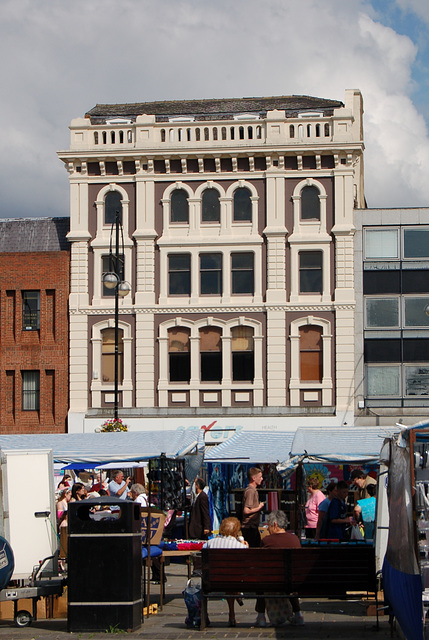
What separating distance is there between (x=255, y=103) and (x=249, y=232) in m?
6.12

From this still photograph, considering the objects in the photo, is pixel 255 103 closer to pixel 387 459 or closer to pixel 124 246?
pixel 124 246

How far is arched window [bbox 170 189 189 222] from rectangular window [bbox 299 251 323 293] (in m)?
4.73

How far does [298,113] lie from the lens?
40.8m

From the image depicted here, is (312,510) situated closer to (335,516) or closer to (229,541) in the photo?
(335,516)

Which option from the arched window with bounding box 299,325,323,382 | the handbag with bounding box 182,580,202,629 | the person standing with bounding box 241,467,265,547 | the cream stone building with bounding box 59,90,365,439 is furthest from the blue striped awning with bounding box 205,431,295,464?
→ the arched window with bounding box 299,325,323,382

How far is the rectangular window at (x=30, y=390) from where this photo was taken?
40.7 m

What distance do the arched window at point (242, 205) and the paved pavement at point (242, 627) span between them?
2610 centimetres

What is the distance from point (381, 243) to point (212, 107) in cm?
916

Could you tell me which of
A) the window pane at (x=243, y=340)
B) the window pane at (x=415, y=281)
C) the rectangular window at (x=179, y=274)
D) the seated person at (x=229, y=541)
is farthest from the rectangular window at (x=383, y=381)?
the seated person at (x=229, y=541)

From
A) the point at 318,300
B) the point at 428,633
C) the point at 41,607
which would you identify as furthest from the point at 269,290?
the point at 428,633

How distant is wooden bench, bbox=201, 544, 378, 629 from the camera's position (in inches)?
476

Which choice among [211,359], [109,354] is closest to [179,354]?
[211,359]

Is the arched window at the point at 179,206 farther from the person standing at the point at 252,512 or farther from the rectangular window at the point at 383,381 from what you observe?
the person standing at the point at 252,512

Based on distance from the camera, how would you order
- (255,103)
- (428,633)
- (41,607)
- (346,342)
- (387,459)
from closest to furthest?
1. (428,633)
2. (387,459)
3. (41,607)
4. (346,342)
5. (255,103)
